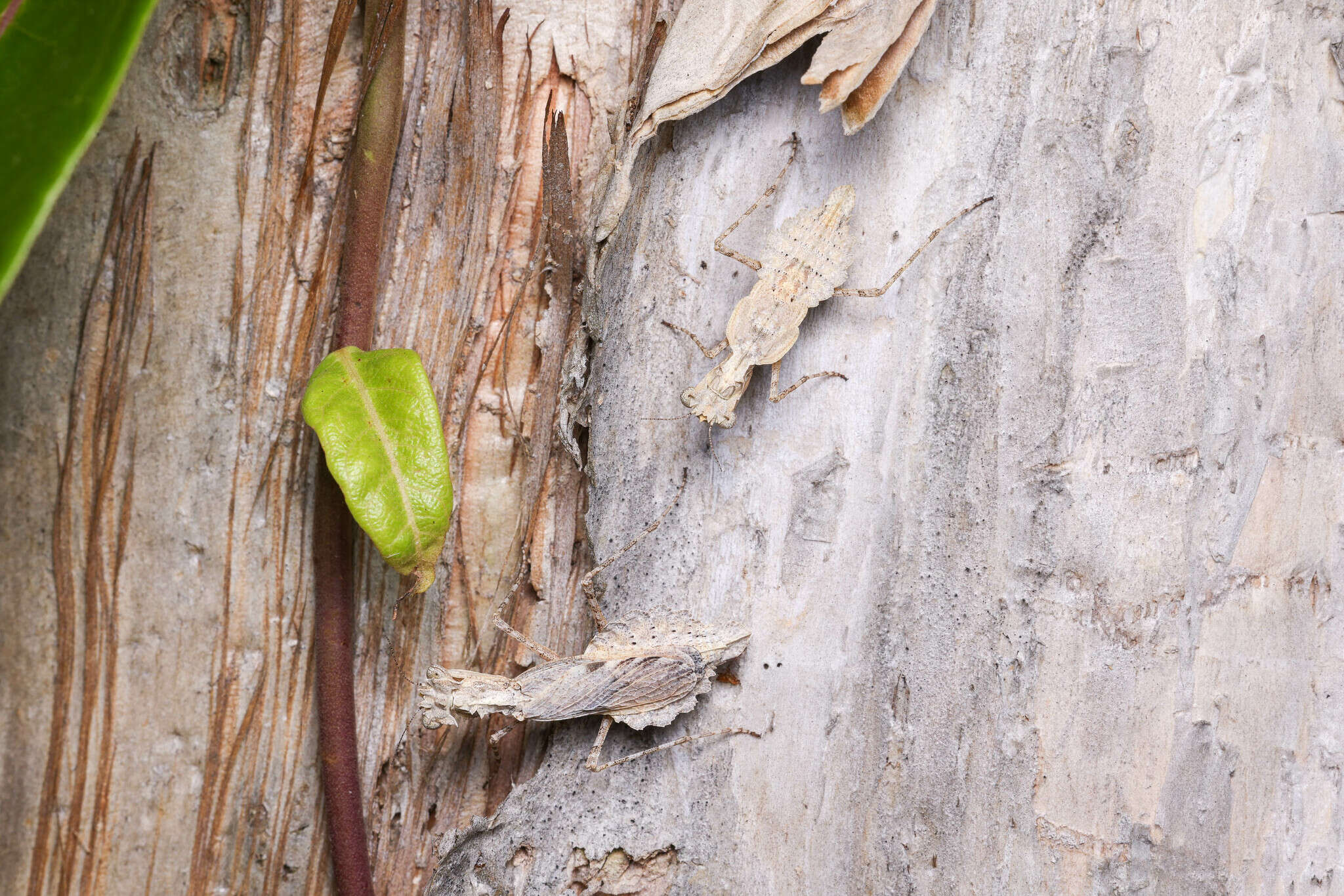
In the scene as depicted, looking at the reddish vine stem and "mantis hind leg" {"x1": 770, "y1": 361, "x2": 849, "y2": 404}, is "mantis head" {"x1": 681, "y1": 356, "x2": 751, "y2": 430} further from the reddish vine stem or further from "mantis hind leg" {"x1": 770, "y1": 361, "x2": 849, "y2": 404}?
the reddish vine stem

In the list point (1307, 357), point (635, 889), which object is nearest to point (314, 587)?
point (635, 889)

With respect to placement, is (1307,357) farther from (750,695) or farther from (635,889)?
(635,889)

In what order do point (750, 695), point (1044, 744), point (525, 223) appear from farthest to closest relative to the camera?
point (525, 223) → point (750, 695) → point (1044, 744)

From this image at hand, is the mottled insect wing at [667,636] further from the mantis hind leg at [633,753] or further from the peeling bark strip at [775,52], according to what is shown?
the peeling bark strip at [775,52]

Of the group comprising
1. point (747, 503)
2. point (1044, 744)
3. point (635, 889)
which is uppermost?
point (747, 503)

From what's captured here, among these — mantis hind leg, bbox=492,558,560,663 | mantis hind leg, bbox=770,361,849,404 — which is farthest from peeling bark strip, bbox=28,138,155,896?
mantis hind leg, bbox=770,361,849,404

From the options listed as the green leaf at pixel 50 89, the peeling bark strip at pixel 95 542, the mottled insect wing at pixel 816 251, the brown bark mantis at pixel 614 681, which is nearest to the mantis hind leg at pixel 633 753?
the brown bark mantis at pixel 614 681

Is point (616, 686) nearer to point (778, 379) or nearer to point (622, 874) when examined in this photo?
point (622, 874)
